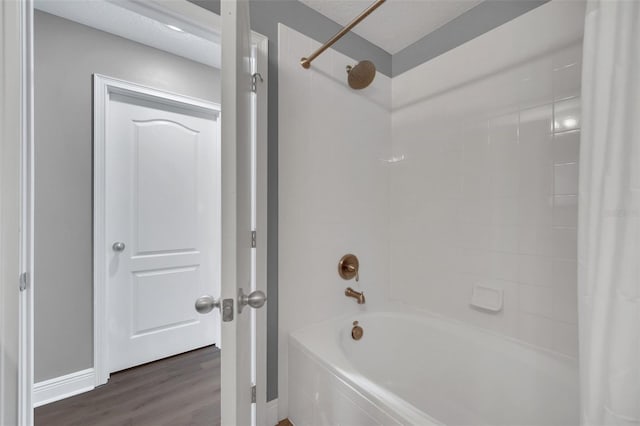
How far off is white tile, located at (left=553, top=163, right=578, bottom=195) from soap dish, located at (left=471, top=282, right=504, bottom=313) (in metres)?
0.57

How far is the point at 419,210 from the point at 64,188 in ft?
7.50

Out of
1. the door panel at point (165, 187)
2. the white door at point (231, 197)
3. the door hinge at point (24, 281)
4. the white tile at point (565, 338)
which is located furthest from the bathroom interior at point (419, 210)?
the door hinge at point (24, 281)

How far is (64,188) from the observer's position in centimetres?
173

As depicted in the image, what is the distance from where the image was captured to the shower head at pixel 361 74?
5.24 feet

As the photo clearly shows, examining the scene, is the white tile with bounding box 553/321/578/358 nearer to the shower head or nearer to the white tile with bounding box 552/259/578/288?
the white tile with bounding box 552/259/578/288

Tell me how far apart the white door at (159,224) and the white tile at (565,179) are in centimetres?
231

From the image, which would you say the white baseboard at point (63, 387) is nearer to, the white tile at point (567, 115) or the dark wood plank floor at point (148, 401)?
the dark wood plank floor at point (148, 401)

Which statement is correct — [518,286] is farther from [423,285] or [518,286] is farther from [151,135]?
[151,135]

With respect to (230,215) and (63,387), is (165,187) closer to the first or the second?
(63,387)

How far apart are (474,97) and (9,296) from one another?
2.26m

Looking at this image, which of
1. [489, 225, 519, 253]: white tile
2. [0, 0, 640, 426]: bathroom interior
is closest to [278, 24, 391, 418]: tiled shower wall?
[0, 0, 640, 426]: bathroom interior

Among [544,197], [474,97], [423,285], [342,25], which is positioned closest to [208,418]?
[423,285]

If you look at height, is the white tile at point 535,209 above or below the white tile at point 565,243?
above

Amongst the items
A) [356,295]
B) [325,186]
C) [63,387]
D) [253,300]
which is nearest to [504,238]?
[356,295]
